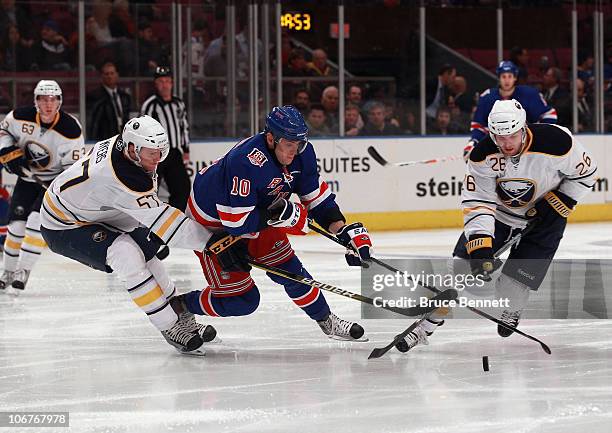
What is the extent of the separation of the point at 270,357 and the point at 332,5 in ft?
17.3

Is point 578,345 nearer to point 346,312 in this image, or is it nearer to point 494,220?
point 494,220

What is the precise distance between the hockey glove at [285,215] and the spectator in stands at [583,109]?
6.26 metres

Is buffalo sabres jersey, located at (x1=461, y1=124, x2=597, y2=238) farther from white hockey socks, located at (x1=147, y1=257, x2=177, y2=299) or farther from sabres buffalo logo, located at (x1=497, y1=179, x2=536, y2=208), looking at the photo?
white hockey socks, located at (x1=147, y1=257, x2=177, y2=299)

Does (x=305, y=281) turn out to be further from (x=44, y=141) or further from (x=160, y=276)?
(x=44, y=141)

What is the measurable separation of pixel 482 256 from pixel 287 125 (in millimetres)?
790

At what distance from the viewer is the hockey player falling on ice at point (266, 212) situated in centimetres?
409

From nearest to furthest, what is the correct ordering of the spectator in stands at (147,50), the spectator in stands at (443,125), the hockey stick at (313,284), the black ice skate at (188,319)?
1. the hockey stick at (313,284)
2. the black ice skate at (188,319)
3. the spectator in stands at (147,50)
4. the spectator in stands at (443,125)

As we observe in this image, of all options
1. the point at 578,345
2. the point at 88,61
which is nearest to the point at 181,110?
the point at 88,61

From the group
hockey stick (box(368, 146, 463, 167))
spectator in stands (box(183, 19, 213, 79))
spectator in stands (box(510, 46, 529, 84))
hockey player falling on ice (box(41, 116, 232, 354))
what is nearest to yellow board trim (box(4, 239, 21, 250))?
hockey player falling on ice (box(41, 116, 232, 354))

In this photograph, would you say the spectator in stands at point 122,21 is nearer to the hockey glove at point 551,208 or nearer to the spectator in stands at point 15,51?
the spectator in stands at point 15,51

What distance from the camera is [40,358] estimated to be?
4355mm

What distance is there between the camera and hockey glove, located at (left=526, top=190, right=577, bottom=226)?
437 cm

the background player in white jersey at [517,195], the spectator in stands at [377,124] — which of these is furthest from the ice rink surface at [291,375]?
the spectator in stands at [377,124]

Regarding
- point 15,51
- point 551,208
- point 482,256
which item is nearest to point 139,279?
point 482,256
